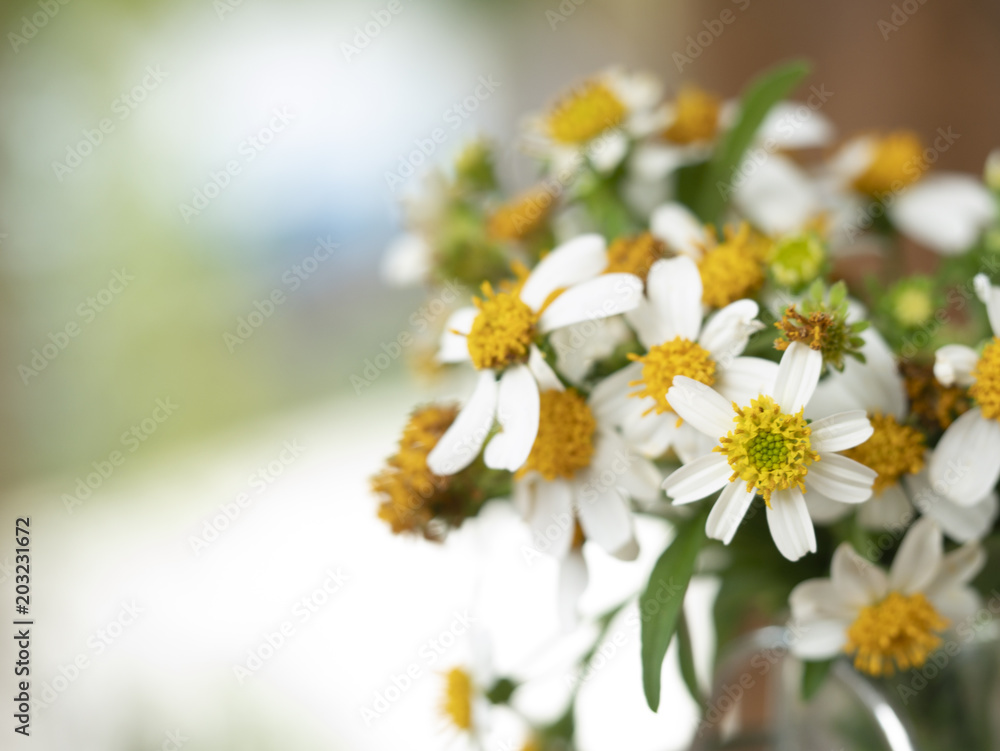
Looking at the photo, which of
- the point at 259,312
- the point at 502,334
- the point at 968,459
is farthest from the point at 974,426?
the point at 259,312

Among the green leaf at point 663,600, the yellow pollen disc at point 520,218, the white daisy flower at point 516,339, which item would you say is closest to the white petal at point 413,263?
the yellow pollen disc at point 520,218

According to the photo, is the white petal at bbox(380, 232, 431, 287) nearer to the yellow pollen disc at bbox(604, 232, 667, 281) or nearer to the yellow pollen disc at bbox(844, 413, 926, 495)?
the yellow pollen disc at bbox(604, 232, 667, 281)

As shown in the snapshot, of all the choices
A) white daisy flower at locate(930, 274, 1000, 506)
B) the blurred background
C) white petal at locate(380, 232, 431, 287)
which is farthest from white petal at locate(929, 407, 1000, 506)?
the blurred background

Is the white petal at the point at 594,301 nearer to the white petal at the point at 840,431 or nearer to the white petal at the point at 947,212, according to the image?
the white petal at the point at 840,431

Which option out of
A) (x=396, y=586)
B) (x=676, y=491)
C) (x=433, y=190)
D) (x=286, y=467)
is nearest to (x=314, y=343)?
(x=286, y=467)

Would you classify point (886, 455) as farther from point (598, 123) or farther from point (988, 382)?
point (598, 123)

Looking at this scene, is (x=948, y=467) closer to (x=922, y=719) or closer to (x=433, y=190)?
(x=922, y=719)
